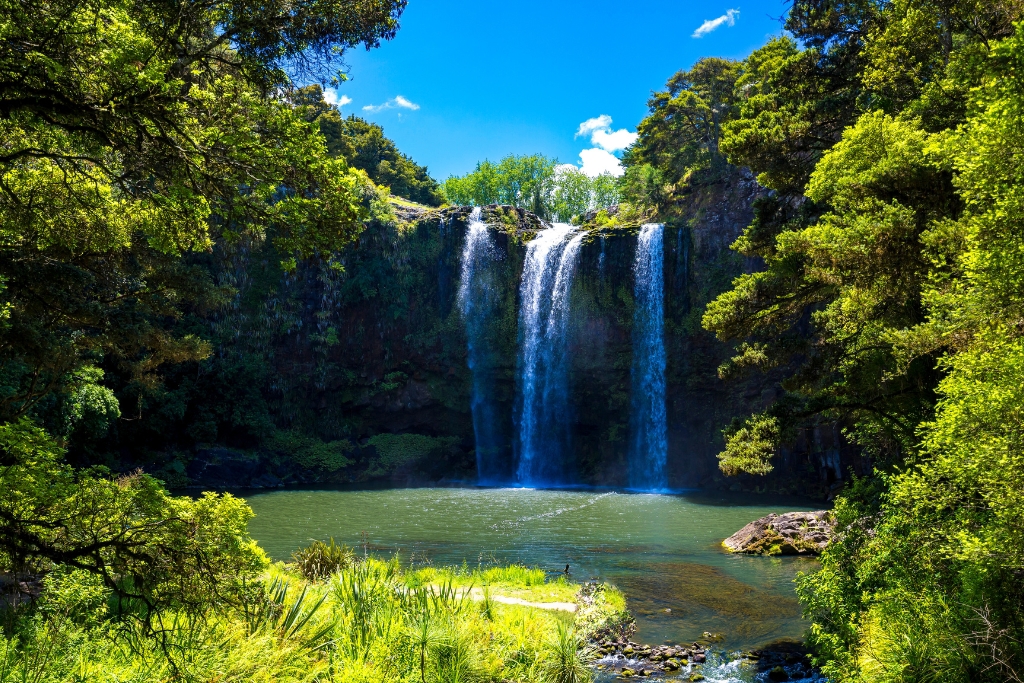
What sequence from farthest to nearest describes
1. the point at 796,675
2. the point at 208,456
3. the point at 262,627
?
1. the point at 208,456
2. the point at 796,675
3. the point at 262,627

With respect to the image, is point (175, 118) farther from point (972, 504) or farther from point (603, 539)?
point (603, 539)

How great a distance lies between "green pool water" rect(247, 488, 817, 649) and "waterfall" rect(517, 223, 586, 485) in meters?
4.67

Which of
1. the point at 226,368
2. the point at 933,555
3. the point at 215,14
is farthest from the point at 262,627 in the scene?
the point at 226,368

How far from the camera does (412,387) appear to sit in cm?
3706

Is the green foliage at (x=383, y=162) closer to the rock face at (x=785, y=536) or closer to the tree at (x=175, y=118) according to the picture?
the rock face at (x=785, y=536)

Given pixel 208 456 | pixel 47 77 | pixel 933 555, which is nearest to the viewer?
pixel 47 77

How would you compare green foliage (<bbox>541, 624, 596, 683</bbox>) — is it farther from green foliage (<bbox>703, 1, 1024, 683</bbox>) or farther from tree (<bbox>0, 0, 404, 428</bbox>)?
tree (<bbox>0, 0, 404, 428</bbox>)

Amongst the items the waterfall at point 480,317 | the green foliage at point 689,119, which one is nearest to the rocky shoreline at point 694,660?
the waterfall at point 480,317

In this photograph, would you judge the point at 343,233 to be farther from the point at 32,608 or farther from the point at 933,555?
the point at 933,555

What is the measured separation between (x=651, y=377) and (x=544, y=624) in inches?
1006

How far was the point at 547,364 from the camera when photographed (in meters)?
35.1

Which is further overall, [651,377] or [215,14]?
[651,377]

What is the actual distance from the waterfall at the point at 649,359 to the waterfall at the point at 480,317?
765 cm

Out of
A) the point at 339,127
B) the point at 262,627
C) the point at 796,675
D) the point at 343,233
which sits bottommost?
the point at 796,675
